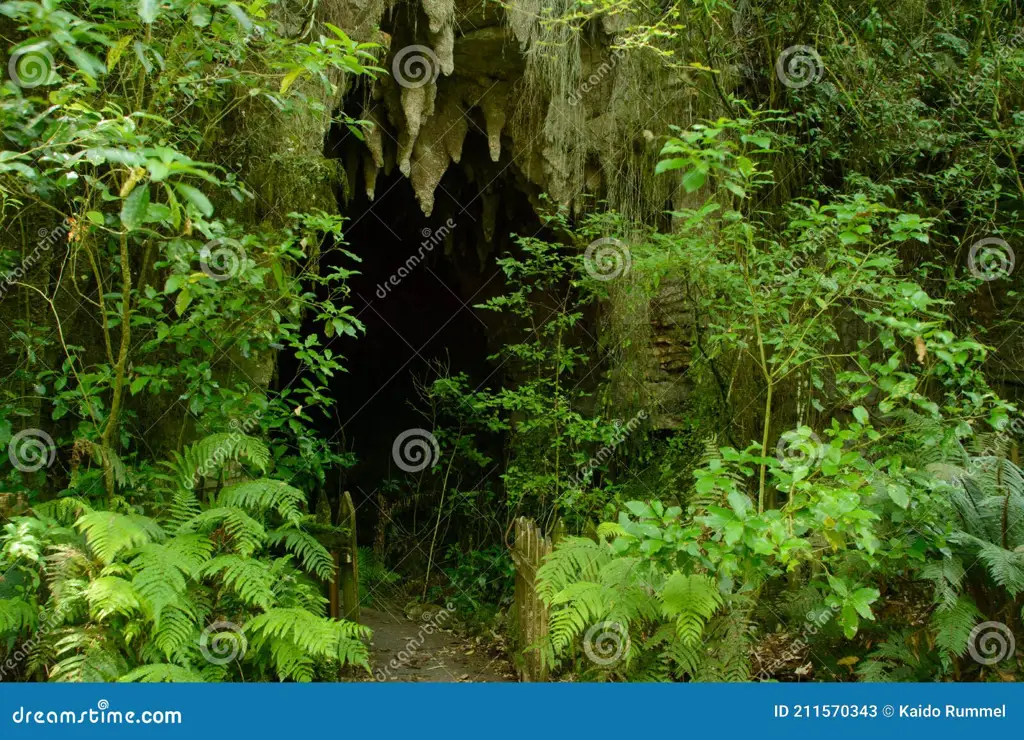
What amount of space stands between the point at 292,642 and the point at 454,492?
4.29 m

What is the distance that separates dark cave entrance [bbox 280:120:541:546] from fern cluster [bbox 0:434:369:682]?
14.3 ft

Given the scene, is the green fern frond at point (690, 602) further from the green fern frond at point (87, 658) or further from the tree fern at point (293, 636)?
the green fern frond at point (87, 658)

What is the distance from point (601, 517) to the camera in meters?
5.83

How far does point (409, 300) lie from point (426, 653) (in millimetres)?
6388

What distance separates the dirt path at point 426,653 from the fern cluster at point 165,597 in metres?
1.53

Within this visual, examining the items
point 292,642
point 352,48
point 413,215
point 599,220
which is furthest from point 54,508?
point 413,215

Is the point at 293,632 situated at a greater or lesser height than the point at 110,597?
lesser

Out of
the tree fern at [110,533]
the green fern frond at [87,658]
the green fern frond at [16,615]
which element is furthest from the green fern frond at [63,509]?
the green fern frond at [87,658]

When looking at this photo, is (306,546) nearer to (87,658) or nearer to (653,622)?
(87,658)

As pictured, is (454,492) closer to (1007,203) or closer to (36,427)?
(36,427)

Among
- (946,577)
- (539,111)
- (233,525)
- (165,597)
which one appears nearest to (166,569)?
(165,597)

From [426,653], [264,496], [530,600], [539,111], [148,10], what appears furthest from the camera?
[539,111]

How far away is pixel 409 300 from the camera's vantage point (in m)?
11.4

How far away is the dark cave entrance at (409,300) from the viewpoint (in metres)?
8.32
